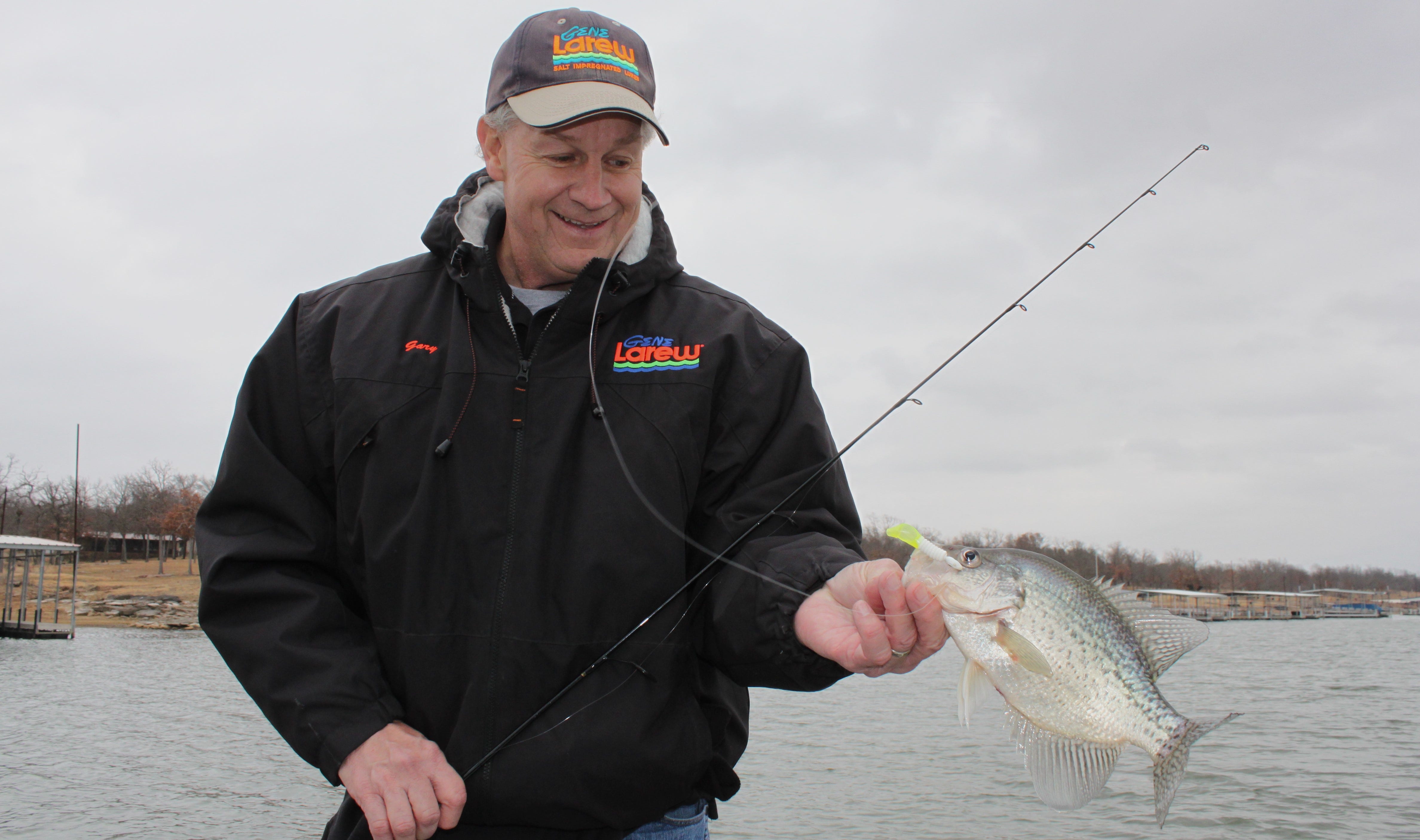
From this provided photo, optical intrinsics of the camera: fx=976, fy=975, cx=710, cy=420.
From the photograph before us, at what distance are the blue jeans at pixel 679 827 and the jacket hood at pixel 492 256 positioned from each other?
137 centimetres

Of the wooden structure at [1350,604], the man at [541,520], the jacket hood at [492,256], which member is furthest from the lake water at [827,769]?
the wooden structure at [1350,604]

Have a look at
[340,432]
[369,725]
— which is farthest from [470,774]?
[340,432]

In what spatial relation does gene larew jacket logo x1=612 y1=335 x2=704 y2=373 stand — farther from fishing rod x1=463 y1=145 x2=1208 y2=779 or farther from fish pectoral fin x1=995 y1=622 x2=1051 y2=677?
fish pectoral fin x1=995 y1=622 x2=1051 y2=677

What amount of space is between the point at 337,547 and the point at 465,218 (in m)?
1.03

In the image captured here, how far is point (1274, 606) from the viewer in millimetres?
143625

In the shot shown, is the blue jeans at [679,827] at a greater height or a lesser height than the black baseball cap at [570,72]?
lesser

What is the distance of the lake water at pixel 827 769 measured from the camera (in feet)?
52.3

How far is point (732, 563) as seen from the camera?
263 cm

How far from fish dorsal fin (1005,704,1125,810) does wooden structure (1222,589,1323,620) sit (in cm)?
13657

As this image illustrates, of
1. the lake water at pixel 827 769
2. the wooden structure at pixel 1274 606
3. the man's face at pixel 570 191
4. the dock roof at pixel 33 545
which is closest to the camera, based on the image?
the man's face at pixel 570 191

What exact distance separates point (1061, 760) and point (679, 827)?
3.69 feet

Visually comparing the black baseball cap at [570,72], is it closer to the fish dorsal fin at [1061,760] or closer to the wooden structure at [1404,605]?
the fish dorsal fin at [1061,760]

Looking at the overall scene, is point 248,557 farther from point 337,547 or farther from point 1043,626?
point 1043,626

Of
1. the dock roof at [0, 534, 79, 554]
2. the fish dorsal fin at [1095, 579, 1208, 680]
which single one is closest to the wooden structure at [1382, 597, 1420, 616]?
the dock roof at [0, 534, 79, 554]
